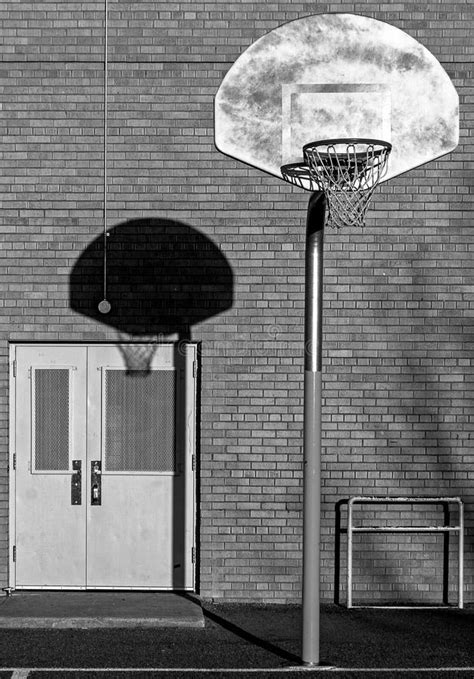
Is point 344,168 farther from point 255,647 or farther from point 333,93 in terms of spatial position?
point 255,647

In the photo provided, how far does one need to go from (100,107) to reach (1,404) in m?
3.02

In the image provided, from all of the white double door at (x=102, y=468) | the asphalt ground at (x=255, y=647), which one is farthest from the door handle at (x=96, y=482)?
the asphalt ground at (x=255, y=647)

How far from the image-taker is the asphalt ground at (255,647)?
7.54 metres

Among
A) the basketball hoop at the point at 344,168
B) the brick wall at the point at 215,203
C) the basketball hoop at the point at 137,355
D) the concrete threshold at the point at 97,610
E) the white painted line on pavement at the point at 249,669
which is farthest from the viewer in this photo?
the basketball hoop at the point at 137,355

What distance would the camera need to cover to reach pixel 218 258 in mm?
9922

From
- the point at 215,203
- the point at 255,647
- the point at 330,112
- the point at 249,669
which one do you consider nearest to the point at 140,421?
the point at 215,203

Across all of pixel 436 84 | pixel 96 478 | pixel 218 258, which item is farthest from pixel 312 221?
pixel 96 478

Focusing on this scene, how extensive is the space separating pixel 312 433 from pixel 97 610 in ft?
9.71

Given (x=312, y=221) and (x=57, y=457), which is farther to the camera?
(x=57, y=457)

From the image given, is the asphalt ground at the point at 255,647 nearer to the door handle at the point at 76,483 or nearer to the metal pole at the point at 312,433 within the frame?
the metal pole at the point at 312,433

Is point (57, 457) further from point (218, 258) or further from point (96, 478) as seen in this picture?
point (218, 258)

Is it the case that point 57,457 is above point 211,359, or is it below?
below

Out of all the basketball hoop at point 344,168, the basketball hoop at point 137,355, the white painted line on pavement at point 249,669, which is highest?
the basketball hoop at point 344,168

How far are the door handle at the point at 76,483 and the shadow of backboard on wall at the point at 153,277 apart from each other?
1.38 m
